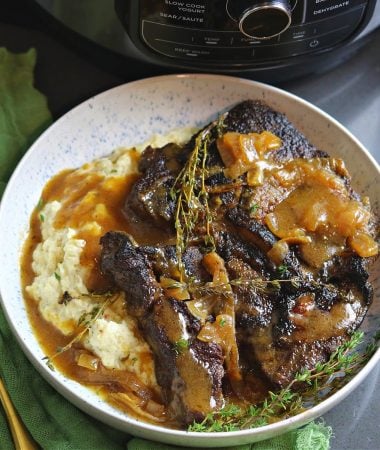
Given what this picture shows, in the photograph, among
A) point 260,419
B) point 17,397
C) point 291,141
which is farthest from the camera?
point 291,141

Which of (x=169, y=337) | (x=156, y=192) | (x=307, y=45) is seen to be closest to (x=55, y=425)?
(x=169, y=337)

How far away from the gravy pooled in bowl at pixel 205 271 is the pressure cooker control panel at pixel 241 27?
238 mm

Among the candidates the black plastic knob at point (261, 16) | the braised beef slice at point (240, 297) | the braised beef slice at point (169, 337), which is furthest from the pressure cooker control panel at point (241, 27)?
the braised beef slice at point (169, 337)

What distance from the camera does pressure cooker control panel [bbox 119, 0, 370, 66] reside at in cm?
252

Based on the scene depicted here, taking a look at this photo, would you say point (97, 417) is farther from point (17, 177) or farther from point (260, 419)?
point (17, 177)

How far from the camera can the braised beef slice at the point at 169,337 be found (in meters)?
2.31

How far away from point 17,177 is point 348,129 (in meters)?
1.33

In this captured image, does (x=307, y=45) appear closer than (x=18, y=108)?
Yes

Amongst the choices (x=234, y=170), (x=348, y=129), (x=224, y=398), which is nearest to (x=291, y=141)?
(x=234, y=170)

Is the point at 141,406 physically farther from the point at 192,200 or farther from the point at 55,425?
the point at 192,200

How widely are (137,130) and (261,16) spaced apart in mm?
745

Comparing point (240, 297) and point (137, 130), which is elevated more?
point (137, 130)

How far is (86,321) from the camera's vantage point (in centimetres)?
250

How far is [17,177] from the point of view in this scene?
2.79 m
